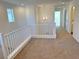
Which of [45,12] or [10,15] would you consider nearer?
[10,15]

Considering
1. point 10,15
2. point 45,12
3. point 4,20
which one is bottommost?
point 4,20

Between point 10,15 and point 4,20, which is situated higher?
point 10,15

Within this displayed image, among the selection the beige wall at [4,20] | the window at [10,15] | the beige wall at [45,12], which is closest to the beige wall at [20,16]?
the beige wall at [4,20]

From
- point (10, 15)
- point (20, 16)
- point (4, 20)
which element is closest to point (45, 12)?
point (20, 16)

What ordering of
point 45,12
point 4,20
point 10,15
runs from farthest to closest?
point 45,12 → point 10,15 → point 4,20

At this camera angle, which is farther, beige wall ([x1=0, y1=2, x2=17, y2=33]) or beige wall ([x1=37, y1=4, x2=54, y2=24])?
beige wall ([x1=37, y1=4, x2=54, y2=24])

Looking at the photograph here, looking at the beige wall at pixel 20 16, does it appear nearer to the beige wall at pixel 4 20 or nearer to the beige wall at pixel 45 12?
the beige wall at pixel 4 20

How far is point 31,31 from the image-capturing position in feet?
20.8

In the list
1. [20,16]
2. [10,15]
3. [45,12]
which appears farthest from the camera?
[45,12]

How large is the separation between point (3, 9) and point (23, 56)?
144 inches

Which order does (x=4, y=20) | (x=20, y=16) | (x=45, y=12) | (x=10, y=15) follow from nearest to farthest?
(x=4, y=20), (x=10, y=15), (x=20, y=16), (x=45, y=12)

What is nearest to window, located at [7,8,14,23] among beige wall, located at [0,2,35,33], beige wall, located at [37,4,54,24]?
beige wall, located at [0,2,35,33]

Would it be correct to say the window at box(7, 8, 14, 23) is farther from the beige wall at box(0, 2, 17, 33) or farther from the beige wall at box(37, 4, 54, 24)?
the beige wall at box(37, 4, 54, 24)

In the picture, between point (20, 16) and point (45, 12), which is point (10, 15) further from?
point (45, 12)
